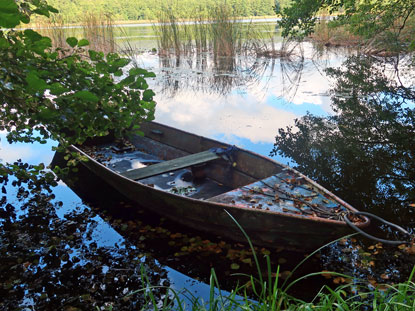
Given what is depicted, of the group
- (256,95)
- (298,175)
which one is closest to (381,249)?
(298,175)

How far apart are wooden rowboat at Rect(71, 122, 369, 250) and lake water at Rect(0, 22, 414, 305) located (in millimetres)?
213

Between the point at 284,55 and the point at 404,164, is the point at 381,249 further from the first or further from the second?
the point at 284,55

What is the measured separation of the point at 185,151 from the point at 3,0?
194 inches

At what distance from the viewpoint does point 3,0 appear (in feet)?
5.18

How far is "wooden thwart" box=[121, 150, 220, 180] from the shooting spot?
5.19 m

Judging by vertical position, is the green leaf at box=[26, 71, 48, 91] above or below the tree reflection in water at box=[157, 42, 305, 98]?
above

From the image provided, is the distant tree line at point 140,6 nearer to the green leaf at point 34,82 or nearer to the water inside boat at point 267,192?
the water inside boat at point 267,192

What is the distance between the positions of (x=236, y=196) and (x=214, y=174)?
138 cm

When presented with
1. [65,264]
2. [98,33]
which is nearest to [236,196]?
[65,264]

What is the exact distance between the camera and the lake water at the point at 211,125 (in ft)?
13.2

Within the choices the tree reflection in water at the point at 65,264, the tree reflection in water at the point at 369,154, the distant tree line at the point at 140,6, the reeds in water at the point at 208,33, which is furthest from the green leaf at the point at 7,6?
the distant tree line at the point at 140,6

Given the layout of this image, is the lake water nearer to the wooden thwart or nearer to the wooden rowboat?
the wooden rowboat

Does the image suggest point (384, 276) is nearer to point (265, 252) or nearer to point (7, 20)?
point (265, 252)

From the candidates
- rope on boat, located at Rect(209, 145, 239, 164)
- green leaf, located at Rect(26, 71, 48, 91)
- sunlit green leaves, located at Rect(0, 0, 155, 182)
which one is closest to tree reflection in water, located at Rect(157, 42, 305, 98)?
rope on boat, located at Rect(209, 145, 239, 164)
